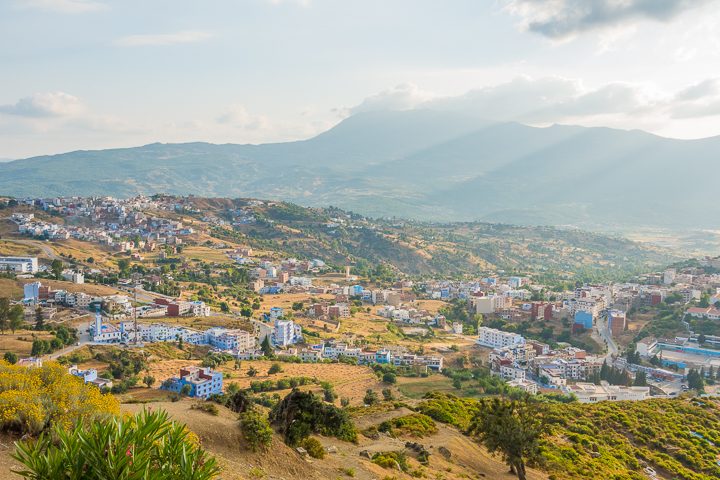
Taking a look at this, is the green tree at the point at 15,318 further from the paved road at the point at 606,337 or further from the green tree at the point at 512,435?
the paved road at the point at 606,337

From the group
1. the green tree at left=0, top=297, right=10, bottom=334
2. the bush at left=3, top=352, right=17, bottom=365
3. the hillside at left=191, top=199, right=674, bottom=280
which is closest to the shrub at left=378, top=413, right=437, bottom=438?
the bush at left=3, top=352, right=17, bottom=365

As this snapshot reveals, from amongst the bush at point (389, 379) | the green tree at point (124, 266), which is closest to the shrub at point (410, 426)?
the bush at point (389, 379)

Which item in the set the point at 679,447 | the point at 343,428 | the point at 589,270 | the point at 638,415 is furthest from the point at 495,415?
the point at 589,270

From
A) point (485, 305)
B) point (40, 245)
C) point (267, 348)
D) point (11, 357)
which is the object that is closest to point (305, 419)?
point (11, 357)

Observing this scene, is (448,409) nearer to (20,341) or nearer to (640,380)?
(640,380)

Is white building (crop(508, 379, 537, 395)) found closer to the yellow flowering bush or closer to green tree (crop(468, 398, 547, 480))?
green tree (crop(468, 398, 547, 480))
